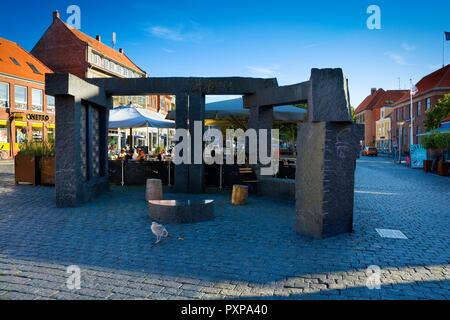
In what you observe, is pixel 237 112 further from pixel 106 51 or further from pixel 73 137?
pixel 106 51

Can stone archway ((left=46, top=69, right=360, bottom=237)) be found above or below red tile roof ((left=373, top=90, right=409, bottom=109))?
below

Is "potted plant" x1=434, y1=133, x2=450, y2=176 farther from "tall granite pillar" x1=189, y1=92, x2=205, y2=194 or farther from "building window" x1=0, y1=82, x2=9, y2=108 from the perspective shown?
"building window" x1=0, y1=82, x2=9, y2=108

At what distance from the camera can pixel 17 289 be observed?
3855mm

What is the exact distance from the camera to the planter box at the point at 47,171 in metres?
11.9

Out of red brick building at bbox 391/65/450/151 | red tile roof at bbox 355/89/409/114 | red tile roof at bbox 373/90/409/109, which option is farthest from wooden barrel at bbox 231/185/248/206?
red tile roof at bbox 373/90/409/109

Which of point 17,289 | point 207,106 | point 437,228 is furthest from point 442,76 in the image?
point 17,289

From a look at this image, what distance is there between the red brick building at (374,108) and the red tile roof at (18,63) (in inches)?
2317

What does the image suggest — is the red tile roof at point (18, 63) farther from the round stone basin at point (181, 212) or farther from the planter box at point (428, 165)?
the planter box at point (428, 165)

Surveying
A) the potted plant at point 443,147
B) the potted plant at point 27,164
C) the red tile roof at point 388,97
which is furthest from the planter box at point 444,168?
the red tile roof at point 388,97

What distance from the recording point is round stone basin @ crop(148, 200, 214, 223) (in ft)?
23.2

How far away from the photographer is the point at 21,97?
33.0m

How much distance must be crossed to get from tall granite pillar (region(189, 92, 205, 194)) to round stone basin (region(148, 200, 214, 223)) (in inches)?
137

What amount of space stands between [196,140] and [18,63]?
101 ft
